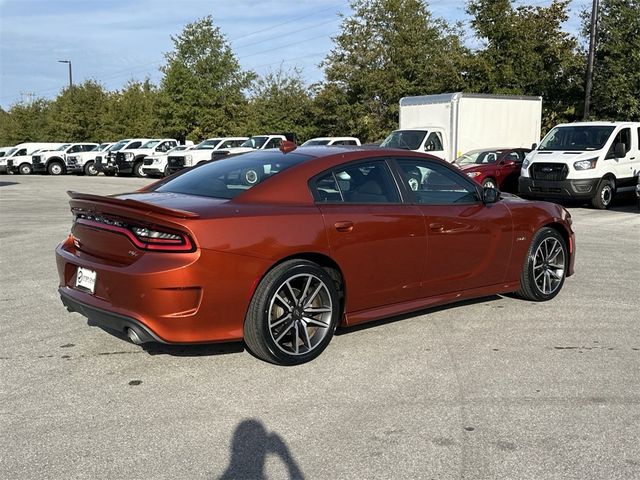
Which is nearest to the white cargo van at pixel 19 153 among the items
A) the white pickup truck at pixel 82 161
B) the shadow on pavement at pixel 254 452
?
the white pickup truck at pixel 82 161

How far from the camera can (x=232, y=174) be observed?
16.1 ft

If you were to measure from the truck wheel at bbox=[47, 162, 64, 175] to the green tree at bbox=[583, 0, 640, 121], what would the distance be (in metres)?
28.1

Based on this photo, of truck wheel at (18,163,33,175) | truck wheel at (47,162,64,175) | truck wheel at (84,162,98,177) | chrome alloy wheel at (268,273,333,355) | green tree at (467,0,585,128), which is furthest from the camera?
truck wheel at (18,163,33,175)

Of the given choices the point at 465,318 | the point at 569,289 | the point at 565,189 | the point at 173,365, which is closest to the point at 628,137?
the point at 565,189

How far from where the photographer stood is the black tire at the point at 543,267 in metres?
6.06

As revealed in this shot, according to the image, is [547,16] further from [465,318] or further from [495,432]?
[495,432]

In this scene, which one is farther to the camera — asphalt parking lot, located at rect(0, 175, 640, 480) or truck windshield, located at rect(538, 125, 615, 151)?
truck windshield, located at rect(538, 125, 615, 151)

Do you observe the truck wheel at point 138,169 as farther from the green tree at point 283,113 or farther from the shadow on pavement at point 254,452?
the shadow on pavement at point 254,452

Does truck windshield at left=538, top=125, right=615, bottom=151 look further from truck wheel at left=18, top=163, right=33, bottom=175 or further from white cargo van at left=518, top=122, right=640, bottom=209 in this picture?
truck wheel at left=18, top=163, right=33, bottom=175

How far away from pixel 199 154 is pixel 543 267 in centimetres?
2334

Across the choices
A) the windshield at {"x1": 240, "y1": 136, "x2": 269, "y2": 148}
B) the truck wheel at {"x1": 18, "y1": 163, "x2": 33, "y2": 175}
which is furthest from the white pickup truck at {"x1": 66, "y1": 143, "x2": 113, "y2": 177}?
the windshield at {"x1": 240, "y1": 136, "x2": 269, "y2": 148}

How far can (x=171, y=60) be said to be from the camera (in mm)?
40750

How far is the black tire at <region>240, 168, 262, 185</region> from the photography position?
4648 mm

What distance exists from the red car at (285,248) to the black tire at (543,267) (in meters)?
0.28
